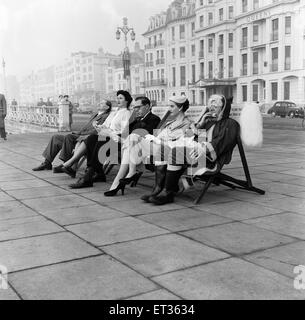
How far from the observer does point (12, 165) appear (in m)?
8.17

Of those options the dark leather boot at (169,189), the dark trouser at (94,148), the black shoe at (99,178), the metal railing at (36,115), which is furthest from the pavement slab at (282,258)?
the metal railing at (36,115)

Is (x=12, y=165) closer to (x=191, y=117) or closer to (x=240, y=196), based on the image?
(x=191, y=117)

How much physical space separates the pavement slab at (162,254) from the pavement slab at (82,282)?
4.9 inches

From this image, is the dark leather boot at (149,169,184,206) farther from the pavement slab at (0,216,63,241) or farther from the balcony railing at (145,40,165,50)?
the balcony railing at (145,40,165,50)

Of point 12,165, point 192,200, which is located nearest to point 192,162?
point 192,200

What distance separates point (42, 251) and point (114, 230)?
709 mm

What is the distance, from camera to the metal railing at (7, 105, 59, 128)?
18531 mm

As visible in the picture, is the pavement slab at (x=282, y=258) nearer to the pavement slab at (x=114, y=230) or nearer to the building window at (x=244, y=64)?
the pavement slab at (x=114, y=230)

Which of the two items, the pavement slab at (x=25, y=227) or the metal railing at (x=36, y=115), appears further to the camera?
the metal railing at (x=36, y=115)

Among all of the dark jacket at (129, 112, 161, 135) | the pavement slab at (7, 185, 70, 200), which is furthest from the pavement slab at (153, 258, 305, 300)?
the dark jacket at (129, 112, 161, 135)

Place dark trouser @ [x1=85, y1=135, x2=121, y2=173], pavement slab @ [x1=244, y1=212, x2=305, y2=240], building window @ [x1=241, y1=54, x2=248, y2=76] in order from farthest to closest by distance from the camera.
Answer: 1. building window @ [x1=241, y1=54, x2=248, y2=76]
2. dark trouser @ [x1=85, y1=135, x2=121, y2=173]
3. pavement slab @ [x1=244, y1=212, x2=305, y2=240]

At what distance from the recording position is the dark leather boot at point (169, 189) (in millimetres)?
4797

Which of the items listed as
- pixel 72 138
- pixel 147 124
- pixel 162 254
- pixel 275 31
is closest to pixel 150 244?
pixel 162 254

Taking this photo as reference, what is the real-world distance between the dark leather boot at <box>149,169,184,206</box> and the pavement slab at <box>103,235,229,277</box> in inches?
46.8
